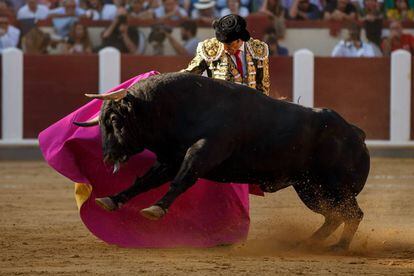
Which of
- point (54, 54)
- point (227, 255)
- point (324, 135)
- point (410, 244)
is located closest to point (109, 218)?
point (227, 255)

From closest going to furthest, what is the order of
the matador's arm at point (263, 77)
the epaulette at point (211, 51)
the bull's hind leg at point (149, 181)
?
1. the bull's hind leg at point (149, 181)
2. the epaulette at point (211, 51)
3. the matador's arm at point (263, 77)

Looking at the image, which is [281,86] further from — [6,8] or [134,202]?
[134,202]

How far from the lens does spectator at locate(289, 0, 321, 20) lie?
12.5m

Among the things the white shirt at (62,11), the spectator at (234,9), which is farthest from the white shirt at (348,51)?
the white shirt at (62,11)

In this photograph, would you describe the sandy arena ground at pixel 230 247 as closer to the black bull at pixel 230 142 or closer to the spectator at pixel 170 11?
the black bull at pixel 230 142

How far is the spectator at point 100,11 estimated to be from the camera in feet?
39.9

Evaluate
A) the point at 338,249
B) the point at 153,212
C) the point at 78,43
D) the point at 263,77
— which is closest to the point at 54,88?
the point at 78,43

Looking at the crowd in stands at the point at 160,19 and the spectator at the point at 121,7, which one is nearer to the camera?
the spectator at the point at 121,7

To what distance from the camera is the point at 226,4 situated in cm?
1227

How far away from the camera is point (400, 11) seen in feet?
41.4

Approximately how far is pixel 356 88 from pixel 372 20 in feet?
2.45

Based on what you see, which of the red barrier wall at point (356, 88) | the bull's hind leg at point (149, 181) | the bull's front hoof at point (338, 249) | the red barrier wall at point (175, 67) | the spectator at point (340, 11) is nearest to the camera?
the bull's hind leg at point (149, 181)

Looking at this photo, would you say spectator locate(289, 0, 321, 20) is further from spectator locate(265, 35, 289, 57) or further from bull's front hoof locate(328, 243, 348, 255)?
bull's front hoof locate(328, 243, 348, 255)

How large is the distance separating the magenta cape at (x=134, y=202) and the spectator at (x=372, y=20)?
255 inches
